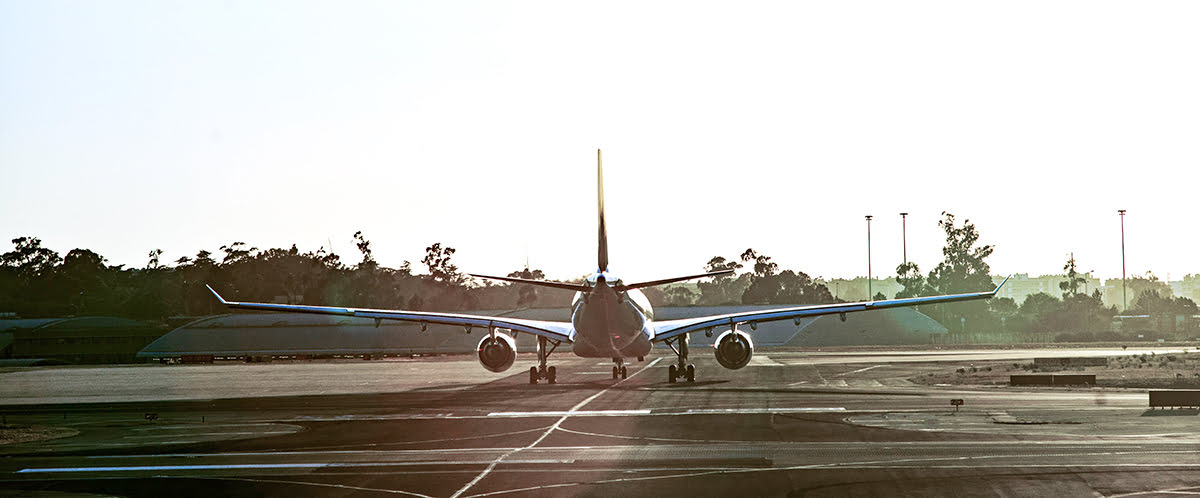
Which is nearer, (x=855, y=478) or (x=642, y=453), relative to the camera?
(x=855, y=478)

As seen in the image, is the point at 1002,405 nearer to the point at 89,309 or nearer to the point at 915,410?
the point at 915,410

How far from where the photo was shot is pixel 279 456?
90.4 feet

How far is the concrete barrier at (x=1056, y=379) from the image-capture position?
4828cm

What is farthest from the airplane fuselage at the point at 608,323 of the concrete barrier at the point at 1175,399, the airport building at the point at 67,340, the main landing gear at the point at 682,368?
the airport building at the point at 67,340

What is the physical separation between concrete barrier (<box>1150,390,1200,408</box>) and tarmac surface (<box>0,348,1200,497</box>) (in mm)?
569

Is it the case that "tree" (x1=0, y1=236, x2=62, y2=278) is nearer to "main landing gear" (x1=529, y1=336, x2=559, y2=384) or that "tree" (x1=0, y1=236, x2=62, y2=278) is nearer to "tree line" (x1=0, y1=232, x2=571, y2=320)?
"tree line" (x1=0, y1=232, x2=571, y2=320)

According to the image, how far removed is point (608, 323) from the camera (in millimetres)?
45281

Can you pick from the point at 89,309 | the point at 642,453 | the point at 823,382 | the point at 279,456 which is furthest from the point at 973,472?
the point at 89,309

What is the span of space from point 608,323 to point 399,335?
84.2 metres

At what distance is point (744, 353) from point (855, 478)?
87.6 ft

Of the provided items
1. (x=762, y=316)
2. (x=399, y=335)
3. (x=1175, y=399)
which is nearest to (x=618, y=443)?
(x=1175, y=399)

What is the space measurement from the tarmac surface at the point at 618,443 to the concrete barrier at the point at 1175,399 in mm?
569

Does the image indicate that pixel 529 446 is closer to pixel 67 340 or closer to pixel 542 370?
pixel 542 370

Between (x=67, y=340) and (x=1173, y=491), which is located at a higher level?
(x=67, y=340)
